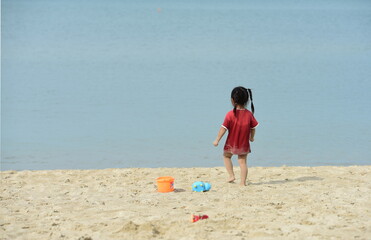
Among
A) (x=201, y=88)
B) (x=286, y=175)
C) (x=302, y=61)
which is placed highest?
(x=302, y=61)

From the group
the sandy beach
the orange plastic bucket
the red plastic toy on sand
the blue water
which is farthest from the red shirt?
the blue water

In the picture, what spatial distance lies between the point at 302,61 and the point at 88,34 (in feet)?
47.9

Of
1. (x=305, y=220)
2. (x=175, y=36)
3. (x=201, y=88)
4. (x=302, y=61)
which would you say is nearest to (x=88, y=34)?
(x=175, y=36)

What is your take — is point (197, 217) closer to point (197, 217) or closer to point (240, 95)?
point (197, 217)

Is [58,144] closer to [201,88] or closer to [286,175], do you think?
[286,175]

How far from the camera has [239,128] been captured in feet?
25.8

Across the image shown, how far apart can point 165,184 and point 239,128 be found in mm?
1184

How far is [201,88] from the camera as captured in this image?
17562 mm

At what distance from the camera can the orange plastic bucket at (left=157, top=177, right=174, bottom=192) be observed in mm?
7418

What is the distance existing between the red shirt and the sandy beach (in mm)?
469

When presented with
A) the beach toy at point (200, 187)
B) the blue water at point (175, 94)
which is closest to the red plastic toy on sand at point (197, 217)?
the beach toy at point (200, 187)

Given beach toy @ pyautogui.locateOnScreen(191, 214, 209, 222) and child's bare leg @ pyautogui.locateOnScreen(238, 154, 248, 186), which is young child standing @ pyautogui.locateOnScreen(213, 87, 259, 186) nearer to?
child's bare leg @ pyautogui.locateOnScreen(238, 154, 248, 186)

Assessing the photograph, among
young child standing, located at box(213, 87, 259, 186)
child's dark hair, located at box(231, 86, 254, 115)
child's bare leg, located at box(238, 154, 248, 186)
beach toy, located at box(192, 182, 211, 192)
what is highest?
child's dark hair, located at box(231, 86, 254, 115)

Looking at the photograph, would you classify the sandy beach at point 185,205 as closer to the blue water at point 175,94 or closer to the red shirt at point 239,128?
the red shirt at point 239,128
